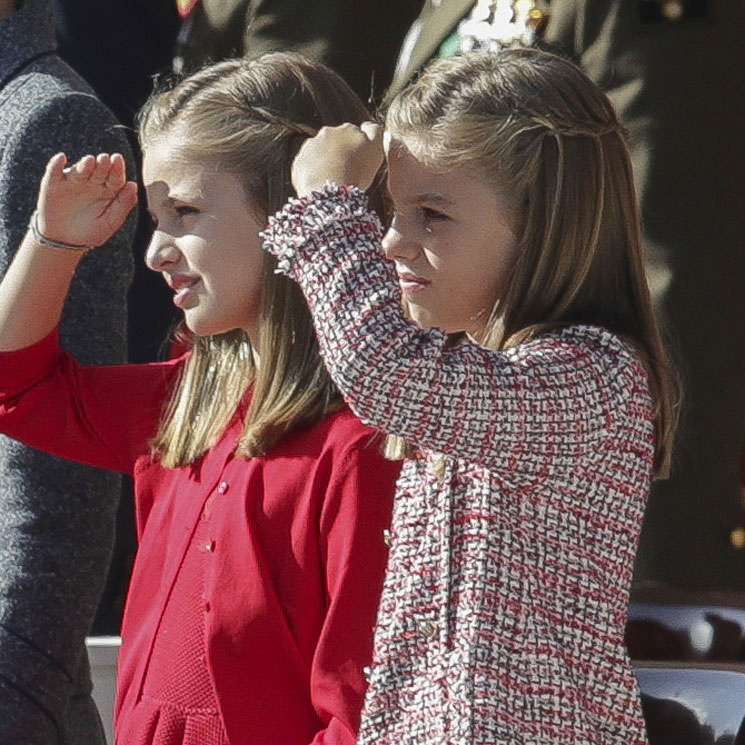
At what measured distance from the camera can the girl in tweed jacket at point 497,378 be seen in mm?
1719

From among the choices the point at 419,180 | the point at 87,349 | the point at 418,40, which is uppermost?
the point at 419,180

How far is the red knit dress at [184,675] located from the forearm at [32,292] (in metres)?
0.33

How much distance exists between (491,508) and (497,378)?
145mm

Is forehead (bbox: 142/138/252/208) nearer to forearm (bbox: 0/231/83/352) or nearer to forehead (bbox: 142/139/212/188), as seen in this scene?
forehead (bbox: 142/139/212/188)

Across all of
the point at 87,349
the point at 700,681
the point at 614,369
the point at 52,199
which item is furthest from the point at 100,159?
the point at 700,681

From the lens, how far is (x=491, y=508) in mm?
1788

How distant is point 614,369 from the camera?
5.90ft

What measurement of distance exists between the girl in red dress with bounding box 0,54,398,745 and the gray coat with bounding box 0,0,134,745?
0.16 metres

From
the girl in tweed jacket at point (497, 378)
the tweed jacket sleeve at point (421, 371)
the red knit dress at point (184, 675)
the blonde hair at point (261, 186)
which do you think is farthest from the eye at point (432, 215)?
the red knit dress at point (184, 675)

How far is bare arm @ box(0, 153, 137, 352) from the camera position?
2.12m

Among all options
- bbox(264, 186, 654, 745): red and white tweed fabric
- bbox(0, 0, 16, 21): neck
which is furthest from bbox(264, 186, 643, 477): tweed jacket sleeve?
bbox(0, 0, 16, 21): neck

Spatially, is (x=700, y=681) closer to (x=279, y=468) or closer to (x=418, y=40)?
(x=279, y=468)

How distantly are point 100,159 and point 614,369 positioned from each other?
2.21ft

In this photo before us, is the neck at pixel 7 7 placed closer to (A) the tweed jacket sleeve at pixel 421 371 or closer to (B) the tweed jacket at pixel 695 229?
(B) the tweed jacket at pixel 695 229
